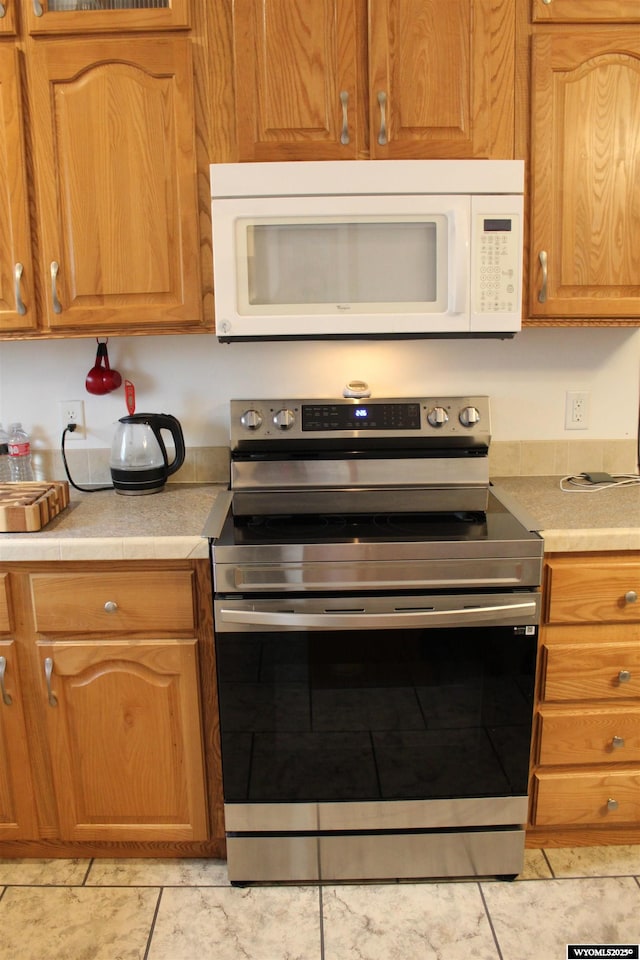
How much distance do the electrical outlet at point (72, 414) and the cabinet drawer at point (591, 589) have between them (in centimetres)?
134

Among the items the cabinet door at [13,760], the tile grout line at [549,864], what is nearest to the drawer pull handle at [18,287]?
A: the cabinet door at [13,760]

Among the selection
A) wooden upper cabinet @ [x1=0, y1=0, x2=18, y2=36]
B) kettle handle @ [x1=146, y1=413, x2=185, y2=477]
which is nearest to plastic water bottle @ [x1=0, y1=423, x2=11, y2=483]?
kettle handle @ [x1=146, y1=413, x2=185, y2=477]

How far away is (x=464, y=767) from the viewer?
1780 millimetres

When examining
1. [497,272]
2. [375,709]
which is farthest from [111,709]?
[497,272]

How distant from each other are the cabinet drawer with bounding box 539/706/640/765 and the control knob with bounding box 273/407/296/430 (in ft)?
2.99

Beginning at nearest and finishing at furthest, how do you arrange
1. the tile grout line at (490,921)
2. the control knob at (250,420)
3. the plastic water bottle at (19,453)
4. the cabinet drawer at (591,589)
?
the tile grout line at (490,921), the cabinet drawer at (591,589), the control knob at (250,420), the plastic water bottle at (19,453)

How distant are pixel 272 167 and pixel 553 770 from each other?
61.1 inches

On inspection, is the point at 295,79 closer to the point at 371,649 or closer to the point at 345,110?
the point at 345,110

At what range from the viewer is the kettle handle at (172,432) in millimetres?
2006

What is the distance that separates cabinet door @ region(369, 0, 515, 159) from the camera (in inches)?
69.2

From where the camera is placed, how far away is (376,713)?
1736 millimetres

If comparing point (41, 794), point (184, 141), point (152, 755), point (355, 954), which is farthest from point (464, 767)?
point (184, 141)

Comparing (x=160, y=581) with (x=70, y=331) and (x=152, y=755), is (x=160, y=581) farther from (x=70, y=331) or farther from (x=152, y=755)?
(x=70, y=331)

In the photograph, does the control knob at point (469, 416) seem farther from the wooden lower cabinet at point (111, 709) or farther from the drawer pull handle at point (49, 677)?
the drawer pull handle at point (49, 677)
